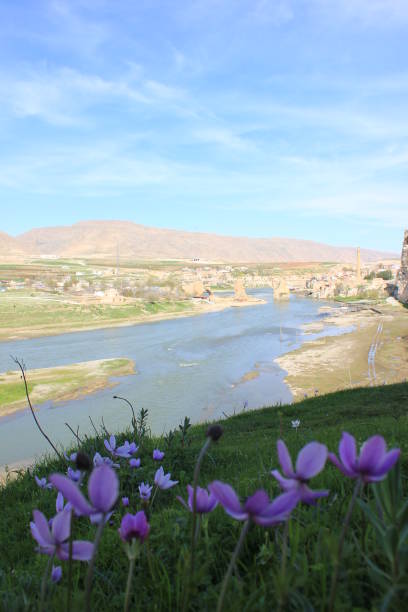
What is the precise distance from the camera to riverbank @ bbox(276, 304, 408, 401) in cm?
2166

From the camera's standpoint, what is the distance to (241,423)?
10.4 metres

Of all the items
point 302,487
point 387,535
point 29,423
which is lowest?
point 29,423

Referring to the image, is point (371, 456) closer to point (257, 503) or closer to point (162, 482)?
point (257, 503)

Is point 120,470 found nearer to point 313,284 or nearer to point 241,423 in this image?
point 241,423

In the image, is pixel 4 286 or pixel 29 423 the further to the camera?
pixel 4 286

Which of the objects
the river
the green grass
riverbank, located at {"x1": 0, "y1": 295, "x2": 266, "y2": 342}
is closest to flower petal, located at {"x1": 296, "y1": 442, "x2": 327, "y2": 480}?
the river

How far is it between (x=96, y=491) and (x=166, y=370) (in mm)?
26194

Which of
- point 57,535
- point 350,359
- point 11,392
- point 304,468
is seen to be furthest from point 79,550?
point 350,359

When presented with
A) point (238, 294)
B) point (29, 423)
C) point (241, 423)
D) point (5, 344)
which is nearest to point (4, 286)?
point (5, 344)

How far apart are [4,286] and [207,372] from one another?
4627 centimetres

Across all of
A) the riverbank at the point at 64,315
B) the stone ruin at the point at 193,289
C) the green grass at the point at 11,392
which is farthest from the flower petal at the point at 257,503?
the stone ruin at the point at 193,289

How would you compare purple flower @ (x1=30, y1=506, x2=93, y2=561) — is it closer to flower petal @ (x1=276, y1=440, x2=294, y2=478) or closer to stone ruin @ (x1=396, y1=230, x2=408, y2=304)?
flower petal @ (x1=276, y1=440, x2=294, y2=478)

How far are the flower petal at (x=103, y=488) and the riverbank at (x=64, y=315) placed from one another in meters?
37.6

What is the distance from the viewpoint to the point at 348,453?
0.70m
